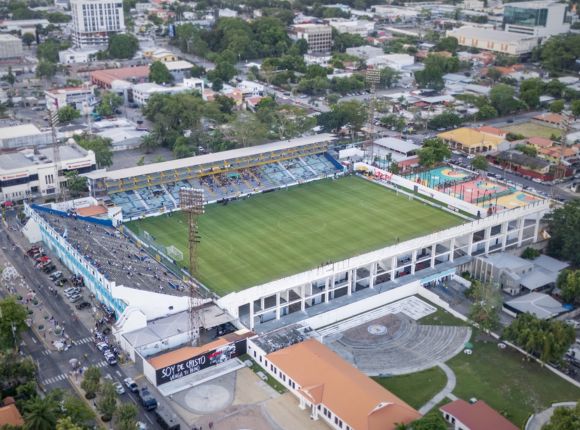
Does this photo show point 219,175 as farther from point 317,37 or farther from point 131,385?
point 317,37

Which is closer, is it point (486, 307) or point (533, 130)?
point (486, 307)

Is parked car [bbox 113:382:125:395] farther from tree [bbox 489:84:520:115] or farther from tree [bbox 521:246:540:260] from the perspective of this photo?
tree [bbox 489:84:520:115]

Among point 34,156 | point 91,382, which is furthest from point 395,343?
point 34,156

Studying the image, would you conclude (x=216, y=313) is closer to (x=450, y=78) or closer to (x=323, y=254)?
(x=323, y=254)

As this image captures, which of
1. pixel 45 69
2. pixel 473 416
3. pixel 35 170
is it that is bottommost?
pixel 473 416

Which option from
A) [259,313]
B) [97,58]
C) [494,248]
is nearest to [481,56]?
[97,58]

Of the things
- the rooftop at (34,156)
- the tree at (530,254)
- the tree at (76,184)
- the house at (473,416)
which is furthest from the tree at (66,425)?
the rooftop at (34,156)

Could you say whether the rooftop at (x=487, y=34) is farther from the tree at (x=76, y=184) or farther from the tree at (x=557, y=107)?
the tree at (x=76, y=184)
